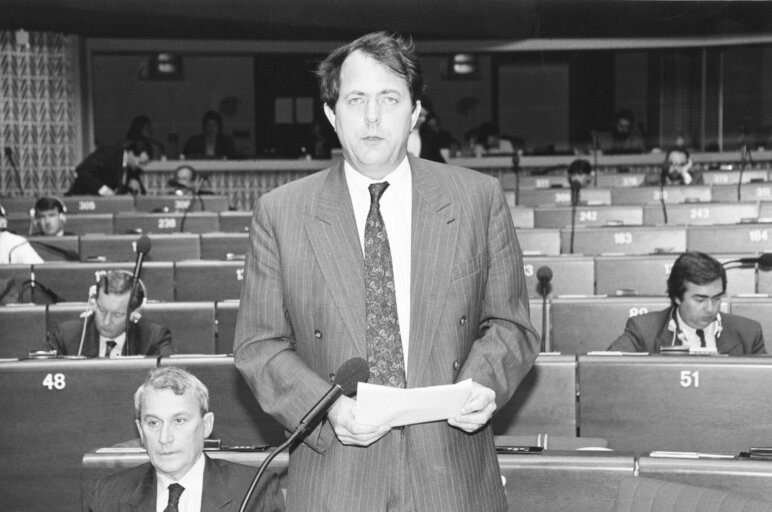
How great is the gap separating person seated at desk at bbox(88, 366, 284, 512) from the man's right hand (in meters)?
0.75

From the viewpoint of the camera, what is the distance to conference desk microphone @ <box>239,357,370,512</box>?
1845mm

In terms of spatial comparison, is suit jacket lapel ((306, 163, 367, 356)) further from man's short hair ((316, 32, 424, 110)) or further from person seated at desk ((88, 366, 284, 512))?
person seated at desk ((88, 366, 284, 512))

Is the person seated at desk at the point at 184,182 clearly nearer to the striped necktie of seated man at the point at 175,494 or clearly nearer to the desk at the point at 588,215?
the desk at the point at 588,215

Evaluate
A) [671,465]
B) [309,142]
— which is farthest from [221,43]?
[671,465]

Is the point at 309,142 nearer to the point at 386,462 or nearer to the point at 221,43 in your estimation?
the point at 221,43

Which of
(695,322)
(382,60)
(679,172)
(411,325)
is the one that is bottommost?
(695,322)

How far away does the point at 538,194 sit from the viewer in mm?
10195

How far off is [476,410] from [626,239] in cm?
566

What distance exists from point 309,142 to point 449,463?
1424 cm

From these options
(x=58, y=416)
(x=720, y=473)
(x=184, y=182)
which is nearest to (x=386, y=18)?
(x=184, y=182)

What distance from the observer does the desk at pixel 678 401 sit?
3.78m

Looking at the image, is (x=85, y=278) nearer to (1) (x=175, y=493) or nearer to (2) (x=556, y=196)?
(1) (x=175, y=493)

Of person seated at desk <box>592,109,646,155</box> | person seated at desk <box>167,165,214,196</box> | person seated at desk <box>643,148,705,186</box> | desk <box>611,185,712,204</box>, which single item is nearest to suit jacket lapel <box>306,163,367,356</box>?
desk <box>611,185,712,204</box>

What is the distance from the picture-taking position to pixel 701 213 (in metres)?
8.61
